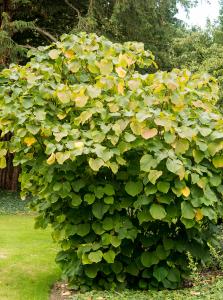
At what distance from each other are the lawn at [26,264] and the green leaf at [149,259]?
3.37ft

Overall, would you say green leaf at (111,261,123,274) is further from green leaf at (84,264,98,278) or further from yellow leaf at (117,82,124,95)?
yellow leaf at (117,82,124,95)

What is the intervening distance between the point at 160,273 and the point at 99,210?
0.84 meters

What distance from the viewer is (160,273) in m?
4.57

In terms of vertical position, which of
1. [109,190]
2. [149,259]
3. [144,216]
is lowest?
[149,259]

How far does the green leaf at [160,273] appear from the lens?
455cm

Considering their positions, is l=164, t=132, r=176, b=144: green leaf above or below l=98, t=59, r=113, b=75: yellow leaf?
below

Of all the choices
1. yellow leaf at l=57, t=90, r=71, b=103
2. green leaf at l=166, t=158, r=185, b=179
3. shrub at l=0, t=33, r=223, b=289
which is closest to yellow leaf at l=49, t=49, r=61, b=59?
shrub at l=0, t=33, r=223, b=289

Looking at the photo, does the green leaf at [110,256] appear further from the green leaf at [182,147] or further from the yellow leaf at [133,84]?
the yellow leaf at [133,84]

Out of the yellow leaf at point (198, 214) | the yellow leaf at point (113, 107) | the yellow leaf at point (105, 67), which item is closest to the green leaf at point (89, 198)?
the yellow leaf at point (113, 107)

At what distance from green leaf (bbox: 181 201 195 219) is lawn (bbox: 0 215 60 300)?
64.4 inches

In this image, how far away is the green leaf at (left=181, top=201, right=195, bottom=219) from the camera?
4137 mm

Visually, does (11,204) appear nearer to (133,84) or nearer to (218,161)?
(133,84)

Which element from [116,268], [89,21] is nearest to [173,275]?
[116,268]

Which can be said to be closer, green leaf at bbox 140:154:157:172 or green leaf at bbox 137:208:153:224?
green leaf at bbox 140:154:157:172
